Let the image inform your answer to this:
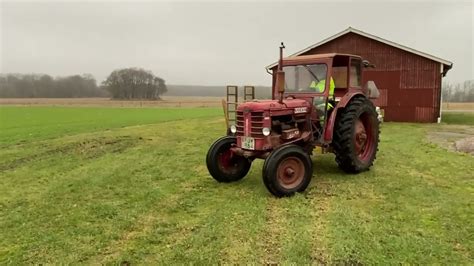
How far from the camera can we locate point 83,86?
11188cm

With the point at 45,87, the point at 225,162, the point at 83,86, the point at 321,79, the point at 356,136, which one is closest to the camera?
the point at 321,79

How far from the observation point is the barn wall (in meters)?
19.3

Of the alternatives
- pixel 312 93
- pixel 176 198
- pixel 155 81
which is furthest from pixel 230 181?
pixel 155 81

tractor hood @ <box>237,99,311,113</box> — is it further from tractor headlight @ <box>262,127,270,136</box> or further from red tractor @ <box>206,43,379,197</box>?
tractor headlight @ <box>262,127,270,136</box>

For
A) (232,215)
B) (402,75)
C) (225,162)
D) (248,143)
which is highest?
(402,75)

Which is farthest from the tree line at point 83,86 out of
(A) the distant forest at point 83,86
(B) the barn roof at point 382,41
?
(B) the barn roof at point 382,41

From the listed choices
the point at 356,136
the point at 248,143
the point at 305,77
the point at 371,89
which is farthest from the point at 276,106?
the point at 371,89

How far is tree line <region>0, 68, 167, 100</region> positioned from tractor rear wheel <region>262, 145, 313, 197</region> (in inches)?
Answer: 3607

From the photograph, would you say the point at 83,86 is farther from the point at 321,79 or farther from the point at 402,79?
the point at 321,79

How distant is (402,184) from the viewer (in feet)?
22.5

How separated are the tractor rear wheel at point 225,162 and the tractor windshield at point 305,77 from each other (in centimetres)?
153

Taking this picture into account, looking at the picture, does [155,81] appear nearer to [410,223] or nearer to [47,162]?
[47,162]

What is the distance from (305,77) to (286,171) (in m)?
2.06

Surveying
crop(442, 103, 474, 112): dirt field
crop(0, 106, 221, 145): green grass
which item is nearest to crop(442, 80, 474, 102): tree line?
crop(442, 103, 474, 112): dirt field
